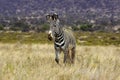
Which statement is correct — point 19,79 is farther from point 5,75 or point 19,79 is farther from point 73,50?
point 73,50

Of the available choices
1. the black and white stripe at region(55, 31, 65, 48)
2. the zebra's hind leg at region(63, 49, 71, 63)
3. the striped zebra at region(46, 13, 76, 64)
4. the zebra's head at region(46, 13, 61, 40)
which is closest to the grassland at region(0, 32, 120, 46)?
the striped zebra at region(46, 13, 76, 64)

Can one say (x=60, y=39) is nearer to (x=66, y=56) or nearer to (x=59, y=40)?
(x=59, y=40)

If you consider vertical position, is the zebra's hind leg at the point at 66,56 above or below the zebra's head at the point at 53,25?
below

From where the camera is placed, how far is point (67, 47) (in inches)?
571

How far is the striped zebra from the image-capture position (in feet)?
43.0

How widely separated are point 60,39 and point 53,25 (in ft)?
2.85

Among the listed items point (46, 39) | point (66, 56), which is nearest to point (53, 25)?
point (66, 56)

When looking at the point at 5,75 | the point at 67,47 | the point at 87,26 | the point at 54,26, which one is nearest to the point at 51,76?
the point at 5,75

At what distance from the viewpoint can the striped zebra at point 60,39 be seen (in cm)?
1310

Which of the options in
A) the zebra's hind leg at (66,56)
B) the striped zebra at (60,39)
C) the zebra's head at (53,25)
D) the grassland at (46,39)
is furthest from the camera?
the grassland at (46,39)

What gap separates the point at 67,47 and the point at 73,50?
944 mm

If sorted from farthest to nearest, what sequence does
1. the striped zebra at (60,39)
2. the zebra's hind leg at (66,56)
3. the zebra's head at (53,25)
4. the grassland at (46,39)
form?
the grassland at (46,39) → the zebra's hind leg at (66,56) → the striped zebra at (60,39) → the zebra's head at (53,25)

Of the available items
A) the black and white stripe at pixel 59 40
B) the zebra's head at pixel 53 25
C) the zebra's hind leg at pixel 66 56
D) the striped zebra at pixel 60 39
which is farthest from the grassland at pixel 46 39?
the zebra's head at pixel 53 25

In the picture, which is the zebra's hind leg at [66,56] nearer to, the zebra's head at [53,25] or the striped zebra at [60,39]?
the striped zebra at [60,39]
